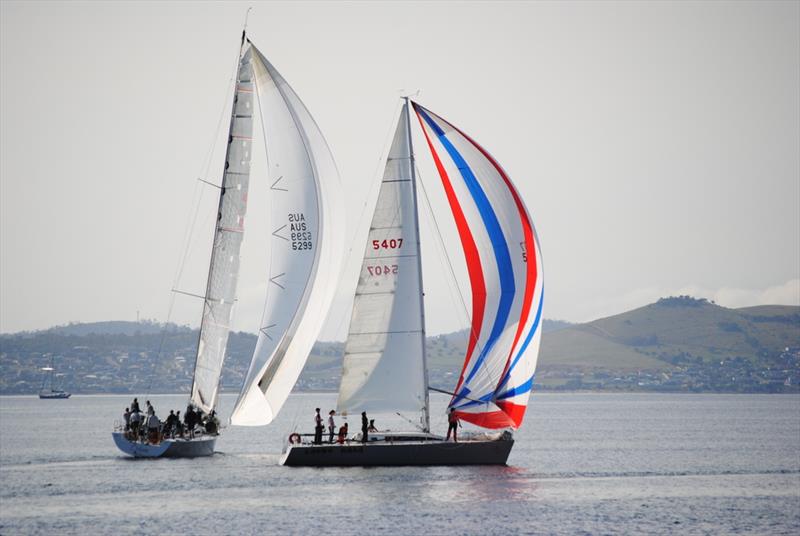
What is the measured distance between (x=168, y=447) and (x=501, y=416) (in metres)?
14.0

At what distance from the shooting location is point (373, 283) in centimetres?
4366

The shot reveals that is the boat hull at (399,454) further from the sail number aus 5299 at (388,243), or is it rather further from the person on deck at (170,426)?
the sail number aus 5299 at (388,243)

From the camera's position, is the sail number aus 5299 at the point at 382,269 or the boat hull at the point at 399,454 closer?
the boat hull at the point at 399,454

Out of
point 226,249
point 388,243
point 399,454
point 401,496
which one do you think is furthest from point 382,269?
point 226,249

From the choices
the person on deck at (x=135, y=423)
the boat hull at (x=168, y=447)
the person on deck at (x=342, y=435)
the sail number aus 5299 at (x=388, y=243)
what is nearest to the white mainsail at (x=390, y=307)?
the sail number aus 5299 at (x=388, y=243)

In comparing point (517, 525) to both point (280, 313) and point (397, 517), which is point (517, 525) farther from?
point (280, 313)

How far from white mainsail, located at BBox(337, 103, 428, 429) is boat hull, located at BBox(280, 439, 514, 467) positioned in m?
1.67

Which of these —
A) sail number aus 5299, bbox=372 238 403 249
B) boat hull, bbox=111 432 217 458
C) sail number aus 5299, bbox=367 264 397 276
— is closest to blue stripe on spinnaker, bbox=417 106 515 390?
sail number aus 5299, bbox=372 238 403 249

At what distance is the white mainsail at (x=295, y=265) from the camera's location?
45.9 m

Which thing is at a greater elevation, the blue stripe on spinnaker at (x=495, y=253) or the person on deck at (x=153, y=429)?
the blue stripe on spinnaker at (x=495, y=253)

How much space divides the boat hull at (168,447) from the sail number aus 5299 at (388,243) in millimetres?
12199

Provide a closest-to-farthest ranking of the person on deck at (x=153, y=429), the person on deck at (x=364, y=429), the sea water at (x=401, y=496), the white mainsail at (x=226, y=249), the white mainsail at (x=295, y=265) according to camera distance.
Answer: the sea water at (x=401, y=496) < the person on deck at (x=364, y=429) < the white mainsail at (x=295, y=265) < the person on deck at (x=153, y=429) < the white mainsail at (x=226, y=249)

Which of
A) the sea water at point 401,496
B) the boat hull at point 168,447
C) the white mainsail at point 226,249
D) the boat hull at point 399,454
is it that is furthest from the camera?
the white mainsail at point 226,249

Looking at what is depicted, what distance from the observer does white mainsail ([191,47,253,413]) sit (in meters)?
50.6
